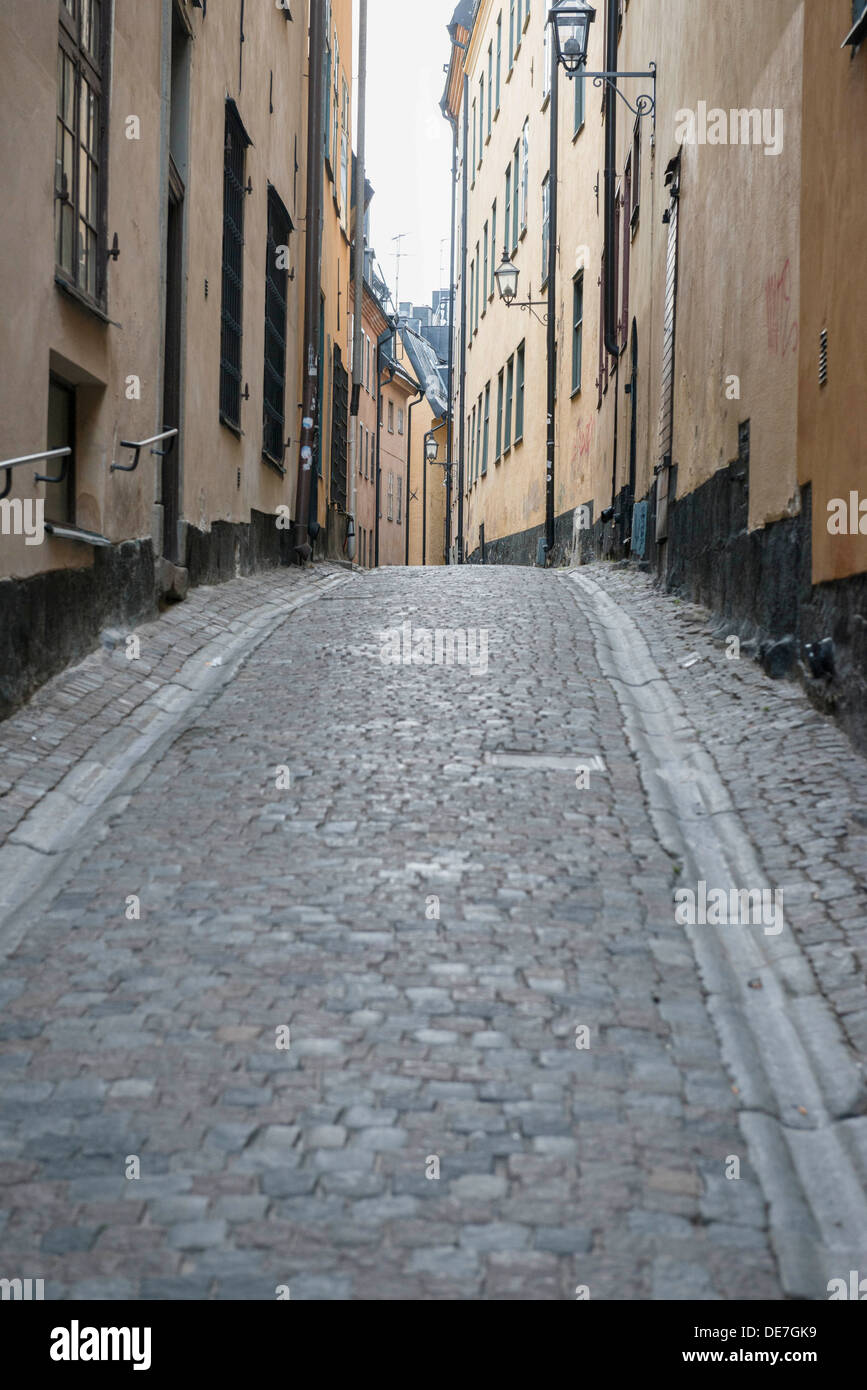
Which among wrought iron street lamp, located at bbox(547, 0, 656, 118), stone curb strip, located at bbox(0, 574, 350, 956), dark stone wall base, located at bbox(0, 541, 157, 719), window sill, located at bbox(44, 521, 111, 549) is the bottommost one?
stone curb strip, located at bbox(0, 574, 350, 956)

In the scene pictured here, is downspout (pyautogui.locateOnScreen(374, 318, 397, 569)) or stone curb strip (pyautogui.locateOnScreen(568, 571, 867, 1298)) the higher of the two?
downspout (pyautogui.locateOnScreen(374, 318, 397, 569))

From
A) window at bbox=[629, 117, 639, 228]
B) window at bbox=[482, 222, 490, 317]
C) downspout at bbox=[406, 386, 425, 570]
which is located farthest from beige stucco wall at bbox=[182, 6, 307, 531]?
downspout at bbox=[406, 386, 425, 570]

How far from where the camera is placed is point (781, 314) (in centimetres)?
820

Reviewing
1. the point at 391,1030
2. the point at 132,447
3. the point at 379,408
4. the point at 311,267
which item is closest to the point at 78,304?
the point at 132,447

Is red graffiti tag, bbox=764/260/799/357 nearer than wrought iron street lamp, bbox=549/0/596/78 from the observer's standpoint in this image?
Yes

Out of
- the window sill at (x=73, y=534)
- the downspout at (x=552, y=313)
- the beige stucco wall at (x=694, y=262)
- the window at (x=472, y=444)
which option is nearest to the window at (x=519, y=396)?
the beige stucco wall at (x=694, y=262)

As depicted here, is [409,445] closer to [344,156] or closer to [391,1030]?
[344,156]

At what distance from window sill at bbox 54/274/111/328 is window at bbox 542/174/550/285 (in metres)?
15.4

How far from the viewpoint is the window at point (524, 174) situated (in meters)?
26.1

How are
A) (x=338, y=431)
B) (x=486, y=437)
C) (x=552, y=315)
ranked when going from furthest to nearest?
(x=486, y=437) < (x=338, y=431) < (x=552, y=315)

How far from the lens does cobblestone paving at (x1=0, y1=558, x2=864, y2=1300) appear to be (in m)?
2.90

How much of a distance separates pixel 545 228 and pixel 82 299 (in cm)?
1706

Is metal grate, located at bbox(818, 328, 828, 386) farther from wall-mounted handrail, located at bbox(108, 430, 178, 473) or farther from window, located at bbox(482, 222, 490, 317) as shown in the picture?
window, located at bbox(482, 222, 490, 317)

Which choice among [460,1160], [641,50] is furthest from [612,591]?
[460,1160]
